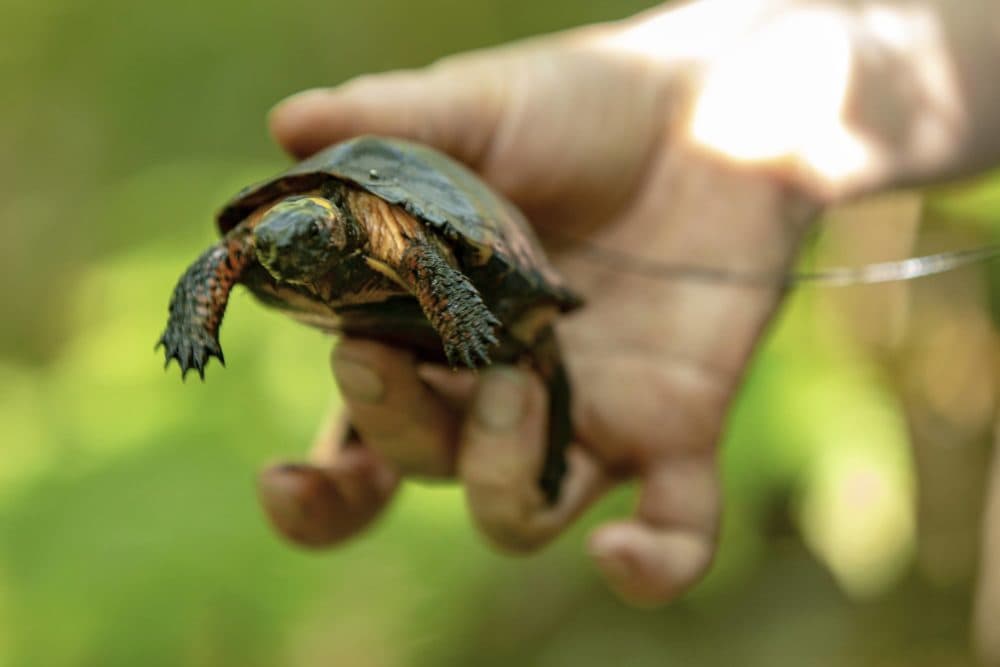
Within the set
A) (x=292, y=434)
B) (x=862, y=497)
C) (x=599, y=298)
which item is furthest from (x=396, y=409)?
(x=862, y=497)

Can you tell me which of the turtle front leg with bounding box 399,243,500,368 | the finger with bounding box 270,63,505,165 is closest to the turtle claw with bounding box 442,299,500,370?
the turtle front leg with bounding box 399,243,500,368

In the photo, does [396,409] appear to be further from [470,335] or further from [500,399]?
[470,335]

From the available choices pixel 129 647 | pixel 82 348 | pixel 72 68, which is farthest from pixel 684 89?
pixel 72 68

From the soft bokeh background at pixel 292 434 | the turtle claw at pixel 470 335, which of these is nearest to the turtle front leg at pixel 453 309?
the turtle claw at pixel 470 335

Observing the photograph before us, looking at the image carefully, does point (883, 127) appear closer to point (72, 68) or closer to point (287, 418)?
point (287, 418)

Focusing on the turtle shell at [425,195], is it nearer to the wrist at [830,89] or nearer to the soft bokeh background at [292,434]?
the wrist at [830,89]
